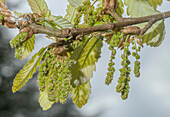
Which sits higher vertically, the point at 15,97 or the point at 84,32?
the point at 84,32

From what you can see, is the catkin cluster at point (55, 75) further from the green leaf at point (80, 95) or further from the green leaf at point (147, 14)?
the green leaf at point (147, 14)

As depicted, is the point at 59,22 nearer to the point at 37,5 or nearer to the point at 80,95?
the point at 37,5

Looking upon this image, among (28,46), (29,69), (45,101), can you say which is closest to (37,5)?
(28,46)

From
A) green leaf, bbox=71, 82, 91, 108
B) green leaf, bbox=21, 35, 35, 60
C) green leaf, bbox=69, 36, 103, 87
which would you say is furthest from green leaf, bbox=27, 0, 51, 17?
green leaf, bbox=71, 82, 91, 108

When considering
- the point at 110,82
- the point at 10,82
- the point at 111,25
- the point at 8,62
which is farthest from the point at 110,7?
the point at 8,62

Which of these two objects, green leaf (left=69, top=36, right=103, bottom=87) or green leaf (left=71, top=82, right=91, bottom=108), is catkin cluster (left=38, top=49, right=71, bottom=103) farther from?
green leaf (left=71, top=82, right=91, bottom=108)

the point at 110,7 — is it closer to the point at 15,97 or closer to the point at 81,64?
the point at 81,64
